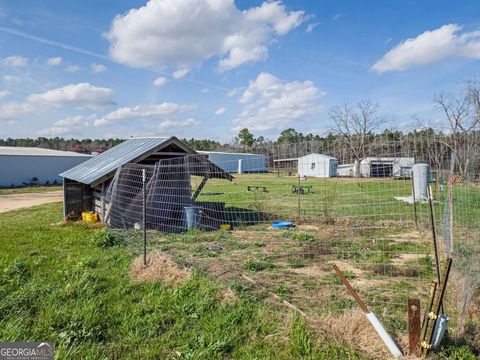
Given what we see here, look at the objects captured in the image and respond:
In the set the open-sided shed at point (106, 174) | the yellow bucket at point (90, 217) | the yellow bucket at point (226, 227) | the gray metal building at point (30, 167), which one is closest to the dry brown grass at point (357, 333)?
the yellow bucket at point (226, 227)

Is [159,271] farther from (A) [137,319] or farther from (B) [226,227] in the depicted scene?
(B) [226,227]

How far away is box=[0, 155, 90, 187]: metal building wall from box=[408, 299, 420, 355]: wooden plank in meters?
33.9

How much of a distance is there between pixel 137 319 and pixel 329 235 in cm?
584

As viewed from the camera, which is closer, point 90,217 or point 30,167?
point 90,217

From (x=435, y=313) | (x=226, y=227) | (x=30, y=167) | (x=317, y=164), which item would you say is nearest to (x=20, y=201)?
(x=226, y=227)

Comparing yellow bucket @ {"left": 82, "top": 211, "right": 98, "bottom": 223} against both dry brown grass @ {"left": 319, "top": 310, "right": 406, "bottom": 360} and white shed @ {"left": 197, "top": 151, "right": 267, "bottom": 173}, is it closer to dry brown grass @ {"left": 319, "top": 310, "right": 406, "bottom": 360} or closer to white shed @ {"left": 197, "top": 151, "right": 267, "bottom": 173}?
white shed @ {"left": 197, "top": 151, "right": 267, "bottom": 173}

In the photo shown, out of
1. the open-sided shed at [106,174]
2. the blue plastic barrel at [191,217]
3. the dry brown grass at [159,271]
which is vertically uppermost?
the open-sided shed at [106,174]

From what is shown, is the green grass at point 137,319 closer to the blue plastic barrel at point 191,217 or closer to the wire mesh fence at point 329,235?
the wire mesh fence at point 329,235

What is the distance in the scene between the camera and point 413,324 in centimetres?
270

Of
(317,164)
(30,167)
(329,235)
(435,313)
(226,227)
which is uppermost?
(30,167)

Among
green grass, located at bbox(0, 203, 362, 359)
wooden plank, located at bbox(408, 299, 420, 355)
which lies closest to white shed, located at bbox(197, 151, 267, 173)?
green grass, located at bbox(0, 203, 362, 359)

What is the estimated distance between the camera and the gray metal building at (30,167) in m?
29.0

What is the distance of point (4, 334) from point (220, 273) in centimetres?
267

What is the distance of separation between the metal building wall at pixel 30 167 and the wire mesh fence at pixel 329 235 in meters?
26.1
